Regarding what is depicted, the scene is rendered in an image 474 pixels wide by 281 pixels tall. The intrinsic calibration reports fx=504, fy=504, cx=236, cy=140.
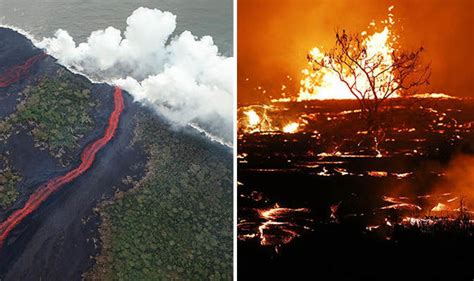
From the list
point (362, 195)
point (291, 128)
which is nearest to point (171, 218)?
point (291, 128)

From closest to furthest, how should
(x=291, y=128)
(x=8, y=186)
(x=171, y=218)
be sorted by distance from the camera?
(x=8, y=186) < (x=171, y=218) < (x=291, y=128)

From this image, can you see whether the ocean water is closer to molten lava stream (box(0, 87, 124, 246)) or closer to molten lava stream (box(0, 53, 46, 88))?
molten lava stream (box(0, 53, 46, 88))

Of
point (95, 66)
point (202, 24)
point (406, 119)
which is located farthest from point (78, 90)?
point (406, 119)

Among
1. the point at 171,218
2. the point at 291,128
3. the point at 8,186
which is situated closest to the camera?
the point at 8,186

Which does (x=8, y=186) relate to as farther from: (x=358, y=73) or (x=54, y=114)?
(x=358, y=73)

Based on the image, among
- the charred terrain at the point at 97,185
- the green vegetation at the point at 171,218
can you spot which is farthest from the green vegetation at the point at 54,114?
the green vegetation at the point at 171,218

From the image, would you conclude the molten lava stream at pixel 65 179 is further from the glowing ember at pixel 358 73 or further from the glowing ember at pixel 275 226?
the glowing ember at pixel 358 73
